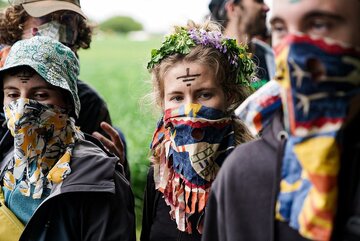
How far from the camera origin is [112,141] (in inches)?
164

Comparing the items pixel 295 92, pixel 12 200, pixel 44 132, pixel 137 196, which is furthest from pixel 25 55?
pixel 137 196

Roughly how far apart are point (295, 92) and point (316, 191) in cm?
33

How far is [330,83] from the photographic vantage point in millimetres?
2039

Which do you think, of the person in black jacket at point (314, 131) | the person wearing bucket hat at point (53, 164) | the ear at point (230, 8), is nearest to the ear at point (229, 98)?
the person wearing bucket hat at point (53, 164)

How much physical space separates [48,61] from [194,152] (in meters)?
0.96

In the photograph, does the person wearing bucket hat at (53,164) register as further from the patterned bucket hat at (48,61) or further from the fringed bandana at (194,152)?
the fringed bandana at (194,152)

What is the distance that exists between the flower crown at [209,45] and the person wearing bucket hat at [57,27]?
0.89 meters

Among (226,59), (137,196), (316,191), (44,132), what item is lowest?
(137,196)

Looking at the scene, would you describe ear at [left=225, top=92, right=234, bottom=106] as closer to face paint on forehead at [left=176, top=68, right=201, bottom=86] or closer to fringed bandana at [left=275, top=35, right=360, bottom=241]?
face paint on forehead at [left=176, top=68, right=201, bottom=86]

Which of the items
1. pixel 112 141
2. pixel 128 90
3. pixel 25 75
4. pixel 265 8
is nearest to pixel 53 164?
pixel 25 75

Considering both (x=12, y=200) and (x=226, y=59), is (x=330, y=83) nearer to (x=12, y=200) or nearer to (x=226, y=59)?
(x=226, y=59)

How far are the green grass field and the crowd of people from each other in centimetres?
59

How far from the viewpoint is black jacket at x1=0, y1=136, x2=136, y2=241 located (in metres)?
3.23

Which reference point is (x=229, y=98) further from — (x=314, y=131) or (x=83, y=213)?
(x=314, y=131)
